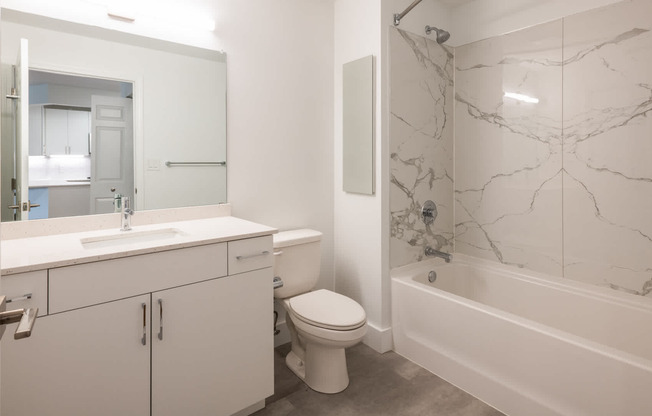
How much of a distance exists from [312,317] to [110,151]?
132 cm

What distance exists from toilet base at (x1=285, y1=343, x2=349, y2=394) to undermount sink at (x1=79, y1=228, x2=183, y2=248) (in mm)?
961

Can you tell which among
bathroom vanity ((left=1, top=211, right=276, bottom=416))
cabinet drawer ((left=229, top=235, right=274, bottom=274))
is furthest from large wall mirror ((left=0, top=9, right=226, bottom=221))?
cabinet drawer ((left=229, top=235, right=274, bottom=274))

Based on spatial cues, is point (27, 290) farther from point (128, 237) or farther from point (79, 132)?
point (79, 132)

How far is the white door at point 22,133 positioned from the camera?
1629mm

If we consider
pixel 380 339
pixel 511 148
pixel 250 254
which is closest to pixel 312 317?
pixel 250 254

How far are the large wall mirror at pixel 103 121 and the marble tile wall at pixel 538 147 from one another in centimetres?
117

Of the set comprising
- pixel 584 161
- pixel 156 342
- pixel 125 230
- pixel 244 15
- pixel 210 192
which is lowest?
pixel 156 342

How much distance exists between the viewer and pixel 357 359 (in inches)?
92.8

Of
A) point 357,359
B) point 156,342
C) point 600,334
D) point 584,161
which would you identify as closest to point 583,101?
point 584,161

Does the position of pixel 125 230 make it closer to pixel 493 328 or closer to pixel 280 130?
pixel 280 130

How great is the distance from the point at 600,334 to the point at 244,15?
2698mm

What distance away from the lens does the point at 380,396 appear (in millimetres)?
1998

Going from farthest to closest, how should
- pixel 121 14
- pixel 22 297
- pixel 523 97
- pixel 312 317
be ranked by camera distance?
pixel 523 97 → pixel 312 317 → pixel 121 14 → pixel 22 297

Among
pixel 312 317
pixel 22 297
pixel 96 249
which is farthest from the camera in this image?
pixel 312 317
